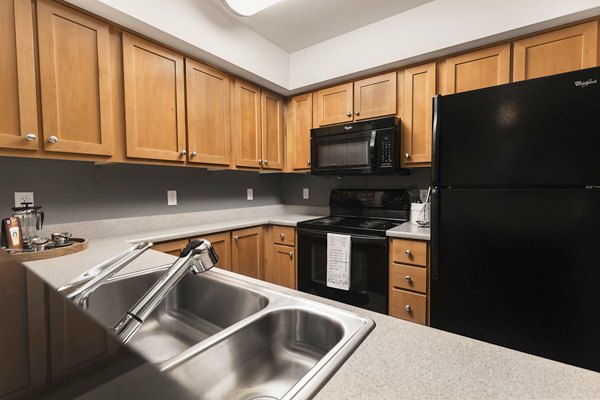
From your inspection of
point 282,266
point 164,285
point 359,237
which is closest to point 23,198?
point 164,285

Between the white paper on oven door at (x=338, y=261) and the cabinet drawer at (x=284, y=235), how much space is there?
442 mm

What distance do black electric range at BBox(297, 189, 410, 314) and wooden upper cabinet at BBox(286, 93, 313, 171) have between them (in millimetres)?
494

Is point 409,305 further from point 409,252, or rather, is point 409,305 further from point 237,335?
point 237,335

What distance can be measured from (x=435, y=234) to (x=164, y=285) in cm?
145

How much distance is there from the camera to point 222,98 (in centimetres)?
230

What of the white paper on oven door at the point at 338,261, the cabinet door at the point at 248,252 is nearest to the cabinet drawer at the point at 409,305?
the white paper on oven door at the point at 338,261

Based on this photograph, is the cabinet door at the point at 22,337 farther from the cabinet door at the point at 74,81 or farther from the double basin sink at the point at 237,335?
the cabinet door at the point at 74,81

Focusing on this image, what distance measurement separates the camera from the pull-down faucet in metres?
0.56

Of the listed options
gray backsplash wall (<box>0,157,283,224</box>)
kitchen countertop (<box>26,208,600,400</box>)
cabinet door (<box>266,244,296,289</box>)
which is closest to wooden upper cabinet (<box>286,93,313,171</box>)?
gray backsplash wall (<box>0,157,283,224</box>)

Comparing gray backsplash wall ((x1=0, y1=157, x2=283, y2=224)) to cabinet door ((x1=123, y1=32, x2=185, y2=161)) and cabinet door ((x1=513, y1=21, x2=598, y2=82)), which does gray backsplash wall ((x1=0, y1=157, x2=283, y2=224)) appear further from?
cabinet door ((x1=513, y1=21, x2=598, y2=82))

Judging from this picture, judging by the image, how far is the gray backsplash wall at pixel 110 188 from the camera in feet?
5.23

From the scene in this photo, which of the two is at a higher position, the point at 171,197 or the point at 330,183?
the point at 330,183

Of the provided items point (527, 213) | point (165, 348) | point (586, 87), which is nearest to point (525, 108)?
point (586, 87)

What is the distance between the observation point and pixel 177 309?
115cm
